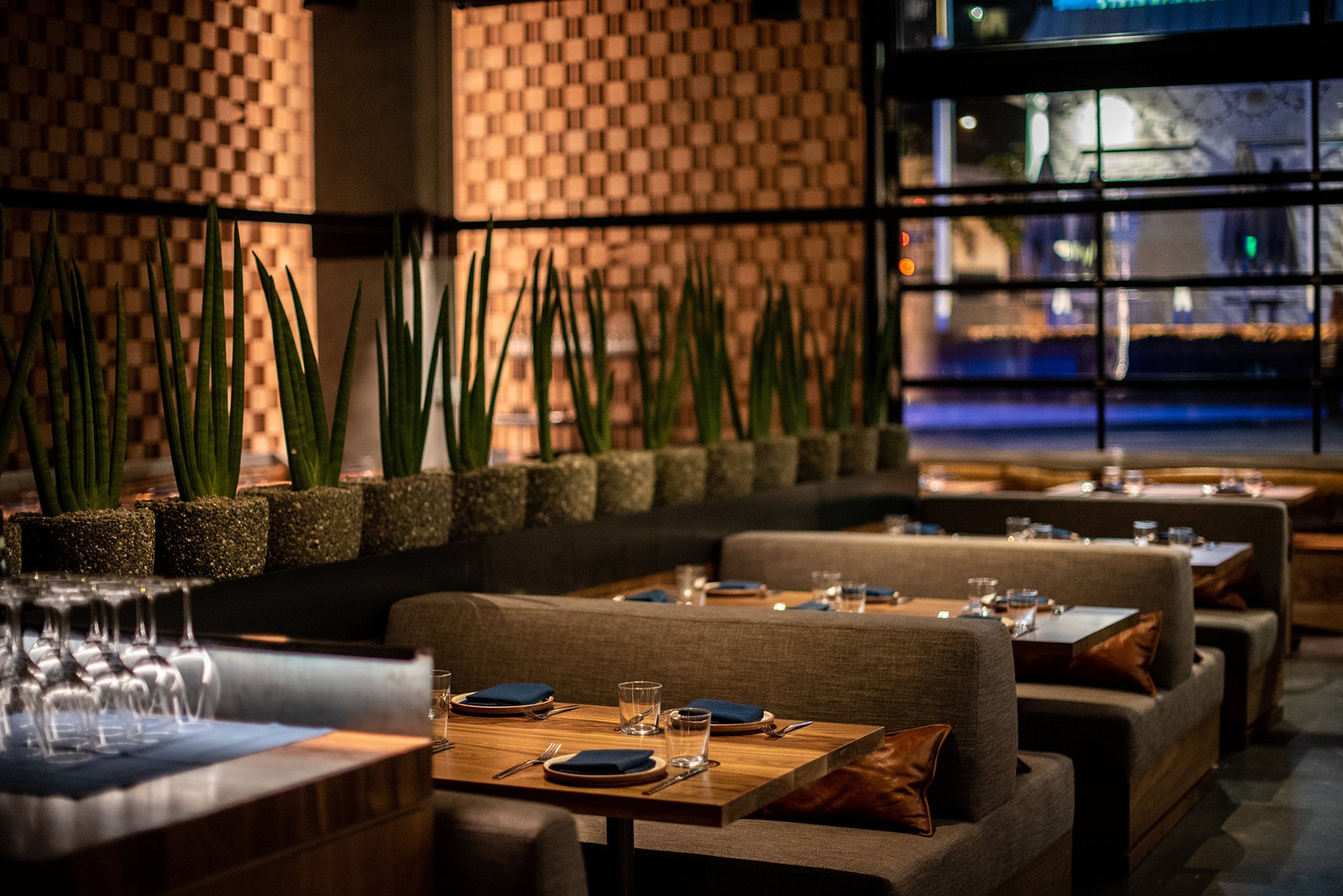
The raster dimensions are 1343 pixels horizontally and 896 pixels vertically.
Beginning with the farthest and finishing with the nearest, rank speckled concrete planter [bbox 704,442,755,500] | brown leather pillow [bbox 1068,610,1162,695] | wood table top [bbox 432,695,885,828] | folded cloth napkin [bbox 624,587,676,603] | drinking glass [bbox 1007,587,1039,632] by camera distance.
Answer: speckled concrete planter [bbox 704,442,755,500], brown leather pillow [bbox 1068,610,1162,695], folded cloth napkin [bbox 624,587,676,603], drinking glass [bbox 1007,587,1039,632], wood table top [bbox 432,695,885,828]

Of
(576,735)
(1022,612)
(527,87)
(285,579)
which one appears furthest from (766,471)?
(527,87)

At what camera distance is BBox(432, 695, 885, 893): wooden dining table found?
7.31 feet

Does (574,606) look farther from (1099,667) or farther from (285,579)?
(1099,667)

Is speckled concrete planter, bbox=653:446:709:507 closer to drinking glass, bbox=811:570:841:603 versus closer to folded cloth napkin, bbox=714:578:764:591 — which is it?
folded cloth napkin, bbox=714:578:764:591

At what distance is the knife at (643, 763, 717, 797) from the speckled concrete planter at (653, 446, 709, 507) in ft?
7.49

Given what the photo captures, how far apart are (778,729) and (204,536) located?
1267mm

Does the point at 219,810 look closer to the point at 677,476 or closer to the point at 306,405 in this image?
the point at 306,405

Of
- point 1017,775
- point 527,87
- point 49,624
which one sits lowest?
point 1017,775

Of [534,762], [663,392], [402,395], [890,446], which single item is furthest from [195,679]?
[890,446]

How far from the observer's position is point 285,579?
10.8 feet

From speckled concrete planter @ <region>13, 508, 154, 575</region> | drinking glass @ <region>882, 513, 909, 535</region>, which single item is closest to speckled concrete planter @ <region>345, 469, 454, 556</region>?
speckled concrete planter @ <region>13, 508, 154, 575</region>

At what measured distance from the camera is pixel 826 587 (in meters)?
4.26

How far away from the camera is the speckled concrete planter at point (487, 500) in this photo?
3.90 metres

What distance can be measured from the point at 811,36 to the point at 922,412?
17184 millimetres
